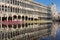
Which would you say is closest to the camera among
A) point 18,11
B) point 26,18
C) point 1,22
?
point 1,22

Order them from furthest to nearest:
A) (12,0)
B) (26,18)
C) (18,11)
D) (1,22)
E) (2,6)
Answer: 1. (26,18)
2. (18,11)
3. (12,0)
4. (2,6)
5. (1,22)

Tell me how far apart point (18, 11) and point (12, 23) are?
13151 mm

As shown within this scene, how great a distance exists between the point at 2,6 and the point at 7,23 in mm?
6144

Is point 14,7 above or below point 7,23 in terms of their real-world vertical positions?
above

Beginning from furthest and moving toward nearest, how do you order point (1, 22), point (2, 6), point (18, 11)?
point (18, 11)
point (2, 6)
point (1, 22)

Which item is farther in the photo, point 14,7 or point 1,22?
point 14,7

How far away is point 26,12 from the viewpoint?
93750 millimetres

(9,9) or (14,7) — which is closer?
(9,9)

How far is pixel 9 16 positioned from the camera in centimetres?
7131

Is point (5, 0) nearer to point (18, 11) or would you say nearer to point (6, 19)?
point (6, 19)

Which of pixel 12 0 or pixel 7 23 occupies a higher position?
pixel 12 0

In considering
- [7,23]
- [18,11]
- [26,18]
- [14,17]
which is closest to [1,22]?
[7,23]

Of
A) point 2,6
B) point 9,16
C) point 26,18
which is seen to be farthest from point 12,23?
point 26,18

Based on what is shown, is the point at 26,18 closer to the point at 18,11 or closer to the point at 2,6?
the point at 18,11
